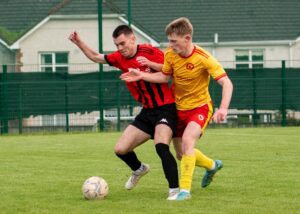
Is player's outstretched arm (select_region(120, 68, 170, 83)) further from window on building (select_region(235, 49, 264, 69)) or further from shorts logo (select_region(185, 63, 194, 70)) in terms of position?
window on building (select_region(235, 49, 264, 69))

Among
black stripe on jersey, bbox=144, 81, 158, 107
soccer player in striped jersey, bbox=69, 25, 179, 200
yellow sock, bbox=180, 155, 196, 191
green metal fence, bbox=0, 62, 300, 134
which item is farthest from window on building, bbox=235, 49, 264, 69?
yellow sock, bbox=180, 155, 196, 191

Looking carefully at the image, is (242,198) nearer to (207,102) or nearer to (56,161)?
(207,102)

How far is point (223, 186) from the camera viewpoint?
1038 centimetres

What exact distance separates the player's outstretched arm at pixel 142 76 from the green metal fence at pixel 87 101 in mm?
16920

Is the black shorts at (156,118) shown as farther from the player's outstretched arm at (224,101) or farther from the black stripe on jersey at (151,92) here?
the player's outstretched arm at (224,101)

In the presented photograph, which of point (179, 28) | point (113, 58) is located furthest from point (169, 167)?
point (113, 58)

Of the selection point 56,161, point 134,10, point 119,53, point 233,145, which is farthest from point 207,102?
point 134,10

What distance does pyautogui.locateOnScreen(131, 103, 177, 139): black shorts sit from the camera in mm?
9648

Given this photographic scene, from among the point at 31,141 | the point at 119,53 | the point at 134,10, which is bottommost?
the point at 31,141

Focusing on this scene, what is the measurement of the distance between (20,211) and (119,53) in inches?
99.0

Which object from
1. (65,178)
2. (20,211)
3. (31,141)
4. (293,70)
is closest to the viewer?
(20,211)

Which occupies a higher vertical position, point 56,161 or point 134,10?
point 134,10

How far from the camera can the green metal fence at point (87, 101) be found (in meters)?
26.4

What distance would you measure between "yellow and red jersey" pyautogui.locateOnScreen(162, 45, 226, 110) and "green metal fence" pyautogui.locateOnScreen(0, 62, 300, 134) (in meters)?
16.9
